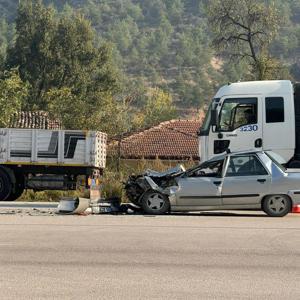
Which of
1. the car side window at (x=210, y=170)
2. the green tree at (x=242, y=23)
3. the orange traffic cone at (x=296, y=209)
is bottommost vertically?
the orange traffic cone at (x=296, y=209)

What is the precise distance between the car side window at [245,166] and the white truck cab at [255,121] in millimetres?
2346

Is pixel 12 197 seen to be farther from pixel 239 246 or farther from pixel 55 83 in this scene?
pixel 55 83

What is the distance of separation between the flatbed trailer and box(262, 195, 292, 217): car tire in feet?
24.8

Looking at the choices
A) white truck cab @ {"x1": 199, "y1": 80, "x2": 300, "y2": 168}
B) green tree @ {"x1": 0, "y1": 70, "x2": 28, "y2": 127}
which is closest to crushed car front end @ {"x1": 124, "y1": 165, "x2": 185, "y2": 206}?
white truck cab @ {"x1": 199, "y1": 80, "x2": 300, "y2": 168}

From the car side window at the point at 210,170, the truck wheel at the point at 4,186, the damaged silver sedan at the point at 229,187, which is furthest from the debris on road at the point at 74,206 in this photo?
the truck wheel at the point at 4,186

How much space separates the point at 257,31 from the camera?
160ft

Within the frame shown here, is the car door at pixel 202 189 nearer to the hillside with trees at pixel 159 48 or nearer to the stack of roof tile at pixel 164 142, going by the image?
the stack of roof tile at pixel 164 142

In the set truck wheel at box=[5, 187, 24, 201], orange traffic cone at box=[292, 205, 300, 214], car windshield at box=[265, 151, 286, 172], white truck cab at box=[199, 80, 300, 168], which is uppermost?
white truck cab at box=[199, 80, 300, 168]

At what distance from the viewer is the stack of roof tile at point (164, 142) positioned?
50.9 metres

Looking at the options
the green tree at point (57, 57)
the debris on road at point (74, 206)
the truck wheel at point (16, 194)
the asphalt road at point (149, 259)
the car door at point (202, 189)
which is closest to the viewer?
the asphalt road at point (149, 259)

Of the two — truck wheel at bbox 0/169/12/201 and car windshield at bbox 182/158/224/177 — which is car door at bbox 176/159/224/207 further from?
truck wheel at bbox 0/169/12/201

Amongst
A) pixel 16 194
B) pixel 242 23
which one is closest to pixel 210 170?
pixel 16 194

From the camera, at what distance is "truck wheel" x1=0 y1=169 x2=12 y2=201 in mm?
22047

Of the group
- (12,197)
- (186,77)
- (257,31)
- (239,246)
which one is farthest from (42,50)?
(186,77)
